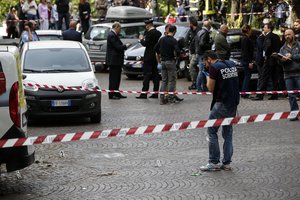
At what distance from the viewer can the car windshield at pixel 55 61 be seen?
18312 millimetres

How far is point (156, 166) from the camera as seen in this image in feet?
42.4

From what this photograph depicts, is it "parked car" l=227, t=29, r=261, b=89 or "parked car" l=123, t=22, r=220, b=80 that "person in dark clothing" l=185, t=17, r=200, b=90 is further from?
"parked car" l=123, t=22, r=220, b=80

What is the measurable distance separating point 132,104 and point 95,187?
9557 mm

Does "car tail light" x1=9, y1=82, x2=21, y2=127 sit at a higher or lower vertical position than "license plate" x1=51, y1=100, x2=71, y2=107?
higher

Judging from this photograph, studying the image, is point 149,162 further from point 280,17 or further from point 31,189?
point 280,17

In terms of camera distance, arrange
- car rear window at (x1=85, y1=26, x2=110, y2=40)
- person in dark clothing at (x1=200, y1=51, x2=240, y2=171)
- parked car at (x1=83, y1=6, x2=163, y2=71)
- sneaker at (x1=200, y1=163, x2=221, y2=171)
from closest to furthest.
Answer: person in dark clothing at (x1=200, y1=51, x2=240, y2=171) → sneaker at (x1=200, y1=163, x2=221, y2=171) → parked car at (x1=83, y1=6, x2=163, y2=71) → car rear window at (x1=85, y1=26, x2=110, y2=40)

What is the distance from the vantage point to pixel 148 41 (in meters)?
22.0

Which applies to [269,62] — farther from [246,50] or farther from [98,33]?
[98,33]

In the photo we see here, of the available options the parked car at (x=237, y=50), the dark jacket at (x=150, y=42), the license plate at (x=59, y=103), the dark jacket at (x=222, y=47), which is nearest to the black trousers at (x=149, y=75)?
the dark jacket at (x=150, y=42)

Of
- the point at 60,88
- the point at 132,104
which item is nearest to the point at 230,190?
the point at 60,88

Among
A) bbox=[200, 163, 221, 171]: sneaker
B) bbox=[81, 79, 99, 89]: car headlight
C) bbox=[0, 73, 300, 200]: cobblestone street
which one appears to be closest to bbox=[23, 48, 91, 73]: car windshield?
bbox=[81, 79, 99, 89]: car headlight

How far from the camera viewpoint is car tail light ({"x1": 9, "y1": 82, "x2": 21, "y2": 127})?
33.9ft

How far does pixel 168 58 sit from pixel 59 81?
156 inches

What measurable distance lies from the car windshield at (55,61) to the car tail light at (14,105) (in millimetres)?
7748
